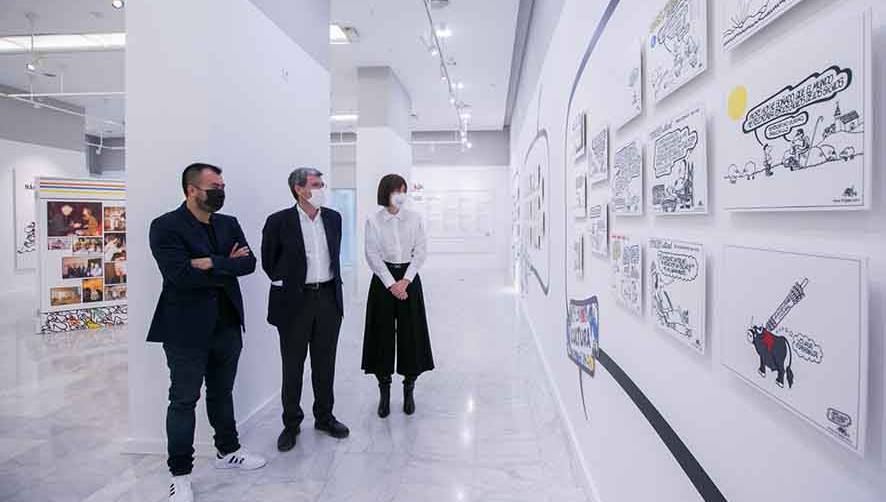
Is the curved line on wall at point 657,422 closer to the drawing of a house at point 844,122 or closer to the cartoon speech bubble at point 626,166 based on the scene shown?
the cartoon speech bubble at point 626,166

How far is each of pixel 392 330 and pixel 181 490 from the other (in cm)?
161

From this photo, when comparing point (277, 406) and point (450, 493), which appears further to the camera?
point (277, 406)

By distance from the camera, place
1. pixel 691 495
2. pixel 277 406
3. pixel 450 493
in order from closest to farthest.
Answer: pixel 691 495 < pixel 450 493 < pixel 277 406

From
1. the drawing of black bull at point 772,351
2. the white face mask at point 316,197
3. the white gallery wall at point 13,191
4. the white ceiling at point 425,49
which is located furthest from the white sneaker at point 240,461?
the white gallery wall at point 13,191

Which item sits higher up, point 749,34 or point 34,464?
point 749,34

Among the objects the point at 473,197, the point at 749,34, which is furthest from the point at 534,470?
the point at 473,197

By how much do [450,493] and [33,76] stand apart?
474 inches

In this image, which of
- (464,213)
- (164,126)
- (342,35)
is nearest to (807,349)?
(164,126)

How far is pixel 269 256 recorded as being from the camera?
3143 mm

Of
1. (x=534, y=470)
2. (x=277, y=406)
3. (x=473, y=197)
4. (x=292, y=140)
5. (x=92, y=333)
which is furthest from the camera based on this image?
(x=473, y=197)

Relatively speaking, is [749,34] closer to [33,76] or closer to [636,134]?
[636,134]

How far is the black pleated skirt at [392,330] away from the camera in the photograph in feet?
12.1

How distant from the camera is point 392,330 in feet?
12.2

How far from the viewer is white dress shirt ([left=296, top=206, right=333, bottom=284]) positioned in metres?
3.21
